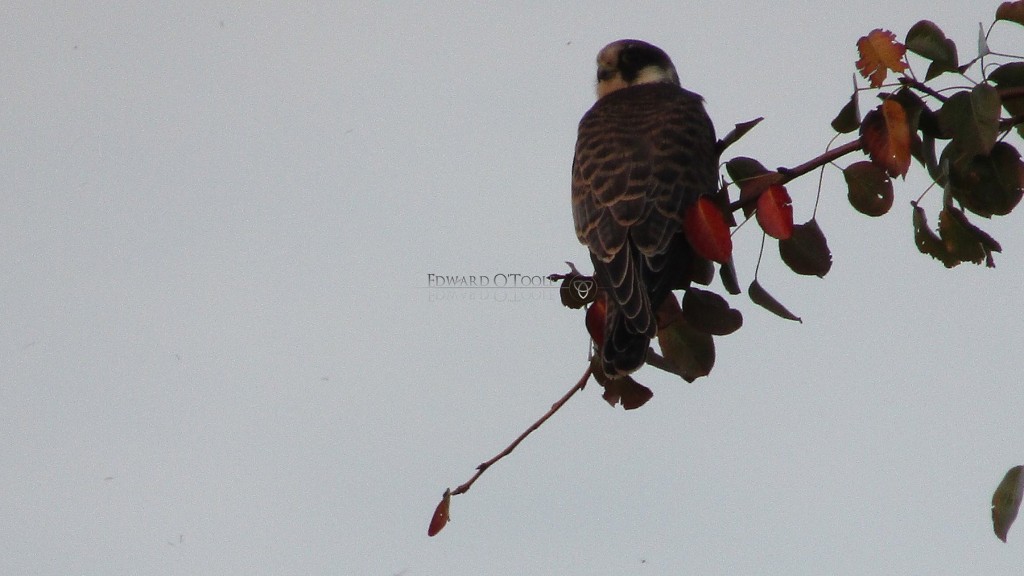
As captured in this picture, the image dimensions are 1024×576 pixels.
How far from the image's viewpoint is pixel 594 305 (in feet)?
11.3

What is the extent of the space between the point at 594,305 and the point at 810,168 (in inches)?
35.1

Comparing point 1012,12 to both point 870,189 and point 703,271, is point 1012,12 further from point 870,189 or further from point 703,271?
point 703,271

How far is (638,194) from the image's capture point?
420 cm

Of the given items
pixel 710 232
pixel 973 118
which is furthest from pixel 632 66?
pixel 973 118

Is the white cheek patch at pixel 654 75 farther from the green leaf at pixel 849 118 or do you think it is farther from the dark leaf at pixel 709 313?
the green leaf at pixel 849 118

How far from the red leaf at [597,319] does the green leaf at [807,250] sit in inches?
23.4

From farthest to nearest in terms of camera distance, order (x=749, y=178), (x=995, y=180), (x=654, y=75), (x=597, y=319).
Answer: (x=654, y=75) → (x=597, y=319) → (x=749, y=178) → (x=995, y=180)

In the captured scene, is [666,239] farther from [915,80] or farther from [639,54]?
[639,54]

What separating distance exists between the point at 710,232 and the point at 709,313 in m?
0.20

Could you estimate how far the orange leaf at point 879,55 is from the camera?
2.64m

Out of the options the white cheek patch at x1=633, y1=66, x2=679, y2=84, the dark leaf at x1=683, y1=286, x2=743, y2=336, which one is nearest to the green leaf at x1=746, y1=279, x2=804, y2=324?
the dark leaf at x1=683, y1=286, x2=743, y2=336

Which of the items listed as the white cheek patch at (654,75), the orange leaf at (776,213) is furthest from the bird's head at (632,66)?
the orange leaf at (776,213)

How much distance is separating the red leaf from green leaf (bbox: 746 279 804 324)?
46 centimetres

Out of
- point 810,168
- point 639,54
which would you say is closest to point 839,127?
point 810,168
